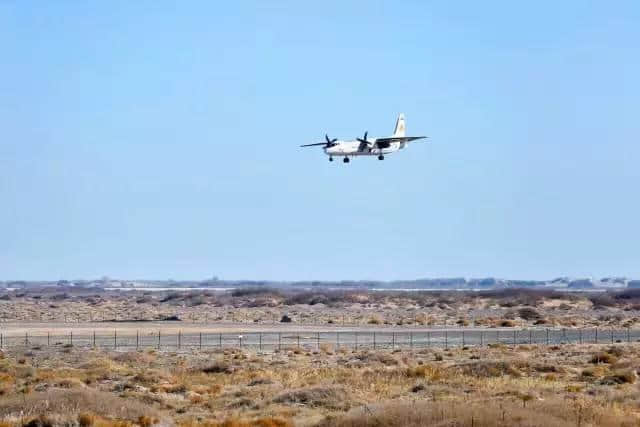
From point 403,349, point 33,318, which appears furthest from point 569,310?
point 403,349

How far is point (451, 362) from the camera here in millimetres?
61938

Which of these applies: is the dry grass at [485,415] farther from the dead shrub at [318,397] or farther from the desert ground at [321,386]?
the dead shrub at [318,397]

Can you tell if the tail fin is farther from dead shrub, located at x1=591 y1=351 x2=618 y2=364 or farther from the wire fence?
dead shrub, located at x1=591 y1=351 x2=618 y2=364

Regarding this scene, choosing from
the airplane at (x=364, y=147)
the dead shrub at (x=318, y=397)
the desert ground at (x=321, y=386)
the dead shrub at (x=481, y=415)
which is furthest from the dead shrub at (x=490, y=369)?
the airplane at (x=364, y=147)

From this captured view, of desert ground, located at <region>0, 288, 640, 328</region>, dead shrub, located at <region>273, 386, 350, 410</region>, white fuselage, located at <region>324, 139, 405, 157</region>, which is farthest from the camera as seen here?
desert ground, located at <region>0, 288, 640, 328</region>

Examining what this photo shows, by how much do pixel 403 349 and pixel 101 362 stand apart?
74.8 feet

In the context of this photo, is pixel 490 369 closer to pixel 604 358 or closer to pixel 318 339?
pixel 604 358

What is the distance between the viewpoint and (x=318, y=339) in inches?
3349

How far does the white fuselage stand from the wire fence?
1668 centimetres

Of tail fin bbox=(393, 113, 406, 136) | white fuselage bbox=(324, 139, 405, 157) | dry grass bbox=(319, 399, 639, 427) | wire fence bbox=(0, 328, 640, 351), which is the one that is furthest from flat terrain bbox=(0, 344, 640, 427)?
tail fin bbox=(393, 113, 406, 136)

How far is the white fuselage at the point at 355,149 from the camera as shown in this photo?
337 feet

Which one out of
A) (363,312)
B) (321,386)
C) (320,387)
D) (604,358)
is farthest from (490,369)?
(363,312)

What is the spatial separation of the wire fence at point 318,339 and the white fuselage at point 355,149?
1668 cm

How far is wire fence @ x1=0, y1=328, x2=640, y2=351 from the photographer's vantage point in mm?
78000
